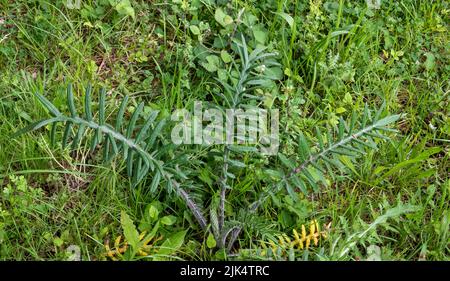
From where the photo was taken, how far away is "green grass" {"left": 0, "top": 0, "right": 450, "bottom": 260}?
2520mm

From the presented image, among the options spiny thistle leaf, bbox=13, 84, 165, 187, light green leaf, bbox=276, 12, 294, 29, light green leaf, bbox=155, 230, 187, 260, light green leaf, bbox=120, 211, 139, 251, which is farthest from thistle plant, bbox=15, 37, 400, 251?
light green leaf, bbox=276, 12, 294, 29

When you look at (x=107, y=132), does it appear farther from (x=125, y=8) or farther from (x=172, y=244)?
(x=125, y=8)

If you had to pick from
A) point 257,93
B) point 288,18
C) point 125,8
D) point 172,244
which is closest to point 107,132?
point 172,244

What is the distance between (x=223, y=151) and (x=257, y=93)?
1.99ft

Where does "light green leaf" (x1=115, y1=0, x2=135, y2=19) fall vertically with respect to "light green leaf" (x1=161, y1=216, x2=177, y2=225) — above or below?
above

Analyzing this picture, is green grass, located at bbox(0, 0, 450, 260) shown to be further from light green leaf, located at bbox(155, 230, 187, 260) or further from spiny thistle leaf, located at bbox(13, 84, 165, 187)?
spiny thistle leaf, located at bbox(13, 84, 165, 187)

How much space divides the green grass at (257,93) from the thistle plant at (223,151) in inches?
4.0

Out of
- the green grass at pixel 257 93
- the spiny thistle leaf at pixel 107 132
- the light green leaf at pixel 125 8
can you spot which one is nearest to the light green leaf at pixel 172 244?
the green grass at pixel 257 93

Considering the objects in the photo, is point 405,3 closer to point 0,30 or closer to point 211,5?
point 211,5

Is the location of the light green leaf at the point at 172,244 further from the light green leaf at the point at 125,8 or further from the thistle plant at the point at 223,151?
the light green leaf at the point at 125,8

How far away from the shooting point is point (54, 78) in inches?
114

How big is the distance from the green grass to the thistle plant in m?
0.10

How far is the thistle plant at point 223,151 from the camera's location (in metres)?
1.94

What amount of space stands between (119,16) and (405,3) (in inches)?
63.2
